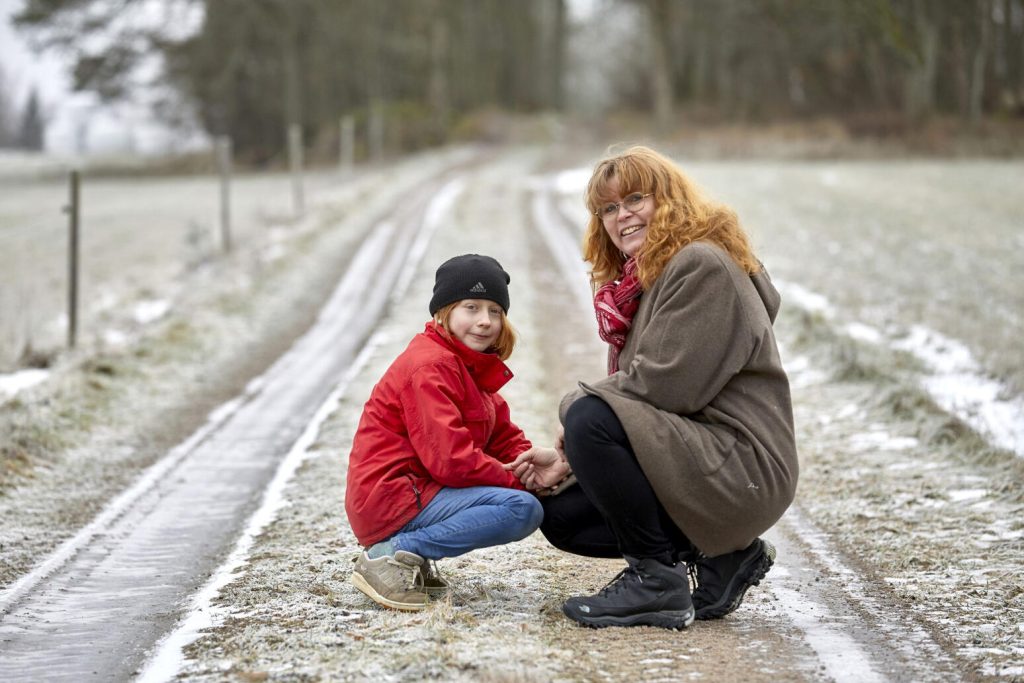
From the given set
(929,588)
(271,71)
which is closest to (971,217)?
(929,588)

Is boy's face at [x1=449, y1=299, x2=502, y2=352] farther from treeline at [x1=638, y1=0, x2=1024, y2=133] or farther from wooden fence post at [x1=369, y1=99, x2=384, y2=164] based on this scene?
wooden fence post at [x1=369, y1=99, x2=384, y2=164]

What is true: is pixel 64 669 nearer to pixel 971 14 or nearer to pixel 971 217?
pixel 971 14

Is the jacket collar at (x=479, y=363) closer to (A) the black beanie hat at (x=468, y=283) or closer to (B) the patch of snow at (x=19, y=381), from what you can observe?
(A) the black beanie hat at (x=468, y=283)

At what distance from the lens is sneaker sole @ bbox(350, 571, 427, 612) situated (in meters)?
4.18

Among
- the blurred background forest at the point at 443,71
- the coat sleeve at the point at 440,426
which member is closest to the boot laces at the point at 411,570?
the coat sleeve at the point at 440,426

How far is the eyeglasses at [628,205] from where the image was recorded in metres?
4.20

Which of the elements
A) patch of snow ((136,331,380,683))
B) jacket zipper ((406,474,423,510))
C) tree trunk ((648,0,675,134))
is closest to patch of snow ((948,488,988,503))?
jacket zipper ((406,474,423,510))

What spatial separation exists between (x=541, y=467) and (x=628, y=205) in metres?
1.05

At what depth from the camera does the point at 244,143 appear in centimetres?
4694

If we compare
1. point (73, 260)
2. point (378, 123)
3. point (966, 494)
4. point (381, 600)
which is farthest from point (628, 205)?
point (378, 123)

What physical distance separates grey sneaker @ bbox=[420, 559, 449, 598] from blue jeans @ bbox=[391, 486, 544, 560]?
0.33 ft

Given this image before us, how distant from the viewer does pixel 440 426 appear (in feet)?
13.3

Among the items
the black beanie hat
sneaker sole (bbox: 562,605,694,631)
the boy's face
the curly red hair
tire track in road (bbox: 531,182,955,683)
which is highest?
the curly red hair

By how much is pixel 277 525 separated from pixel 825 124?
3399 cm
